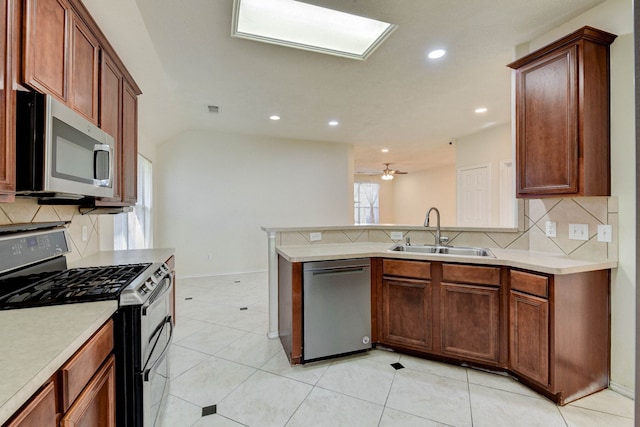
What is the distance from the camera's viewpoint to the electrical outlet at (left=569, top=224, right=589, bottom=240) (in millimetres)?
2051

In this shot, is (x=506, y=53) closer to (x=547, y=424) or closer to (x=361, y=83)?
(x=361, y=83)

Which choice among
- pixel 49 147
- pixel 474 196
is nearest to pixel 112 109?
pixel 49 147

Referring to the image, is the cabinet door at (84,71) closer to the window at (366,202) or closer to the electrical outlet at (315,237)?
the electrical outlet at (315,237)

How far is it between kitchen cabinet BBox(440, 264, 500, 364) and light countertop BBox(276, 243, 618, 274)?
8cm

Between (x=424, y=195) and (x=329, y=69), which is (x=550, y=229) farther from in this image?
Answer: (x=424, y=195)

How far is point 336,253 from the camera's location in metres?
2.32

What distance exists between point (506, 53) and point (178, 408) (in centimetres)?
386

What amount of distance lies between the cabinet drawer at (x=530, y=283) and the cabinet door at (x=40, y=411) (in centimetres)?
237

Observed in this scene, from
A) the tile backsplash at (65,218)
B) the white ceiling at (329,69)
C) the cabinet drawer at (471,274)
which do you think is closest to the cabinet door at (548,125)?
the white ceiling at (329,69)

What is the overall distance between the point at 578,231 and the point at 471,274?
83 centimetres

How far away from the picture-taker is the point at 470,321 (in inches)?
84.4

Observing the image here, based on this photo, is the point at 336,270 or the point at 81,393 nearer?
the point at 81,393

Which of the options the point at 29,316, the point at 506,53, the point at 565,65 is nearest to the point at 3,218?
the point at 29,316

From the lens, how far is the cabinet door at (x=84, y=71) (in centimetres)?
154
